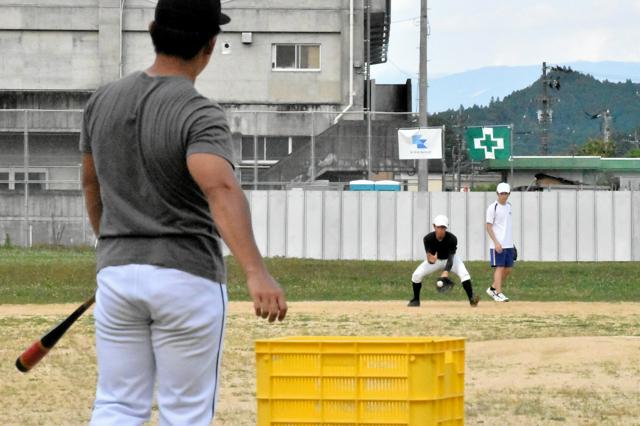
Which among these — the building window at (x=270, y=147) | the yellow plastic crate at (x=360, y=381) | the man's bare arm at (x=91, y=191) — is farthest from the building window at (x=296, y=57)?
the man's bare arm at (x=91, y=191)

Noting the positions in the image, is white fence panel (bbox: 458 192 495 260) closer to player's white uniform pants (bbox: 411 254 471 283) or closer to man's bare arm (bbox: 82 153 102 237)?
player's white uniform pants (bbox: 411 254 471 283)

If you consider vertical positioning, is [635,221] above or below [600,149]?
→ below

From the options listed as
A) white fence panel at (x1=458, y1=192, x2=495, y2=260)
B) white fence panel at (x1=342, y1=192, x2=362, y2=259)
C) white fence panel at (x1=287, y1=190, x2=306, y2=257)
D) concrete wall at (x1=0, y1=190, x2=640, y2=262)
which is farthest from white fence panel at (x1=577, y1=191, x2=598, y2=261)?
white fence panel at (x1=287, y1=190, x2=306, y2=257)

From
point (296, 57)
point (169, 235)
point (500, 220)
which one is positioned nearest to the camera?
point (169, 235)

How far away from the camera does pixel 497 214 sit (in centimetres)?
2441

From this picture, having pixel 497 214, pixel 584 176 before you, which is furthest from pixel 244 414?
pixel 584 176

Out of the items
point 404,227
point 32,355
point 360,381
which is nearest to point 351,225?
point 404,227

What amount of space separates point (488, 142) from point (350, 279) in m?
11.2

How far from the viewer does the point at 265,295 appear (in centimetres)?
598

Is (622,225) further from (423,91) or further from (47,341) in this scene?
(47,341)

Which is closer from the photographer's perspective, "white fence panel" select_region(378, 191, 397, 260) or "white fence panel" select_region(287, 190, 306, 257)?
"white fence panel" select_region(287, 190, 306, 257)

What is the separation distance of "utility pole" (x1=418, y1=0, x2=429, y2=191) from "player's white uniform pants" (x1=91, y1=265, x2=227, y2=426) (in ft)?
117

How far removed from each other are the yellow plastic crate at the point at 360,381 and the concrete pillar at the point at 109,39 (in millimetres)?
46038

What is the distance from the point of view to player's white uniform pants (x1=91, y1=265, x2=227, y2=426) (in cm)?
597
